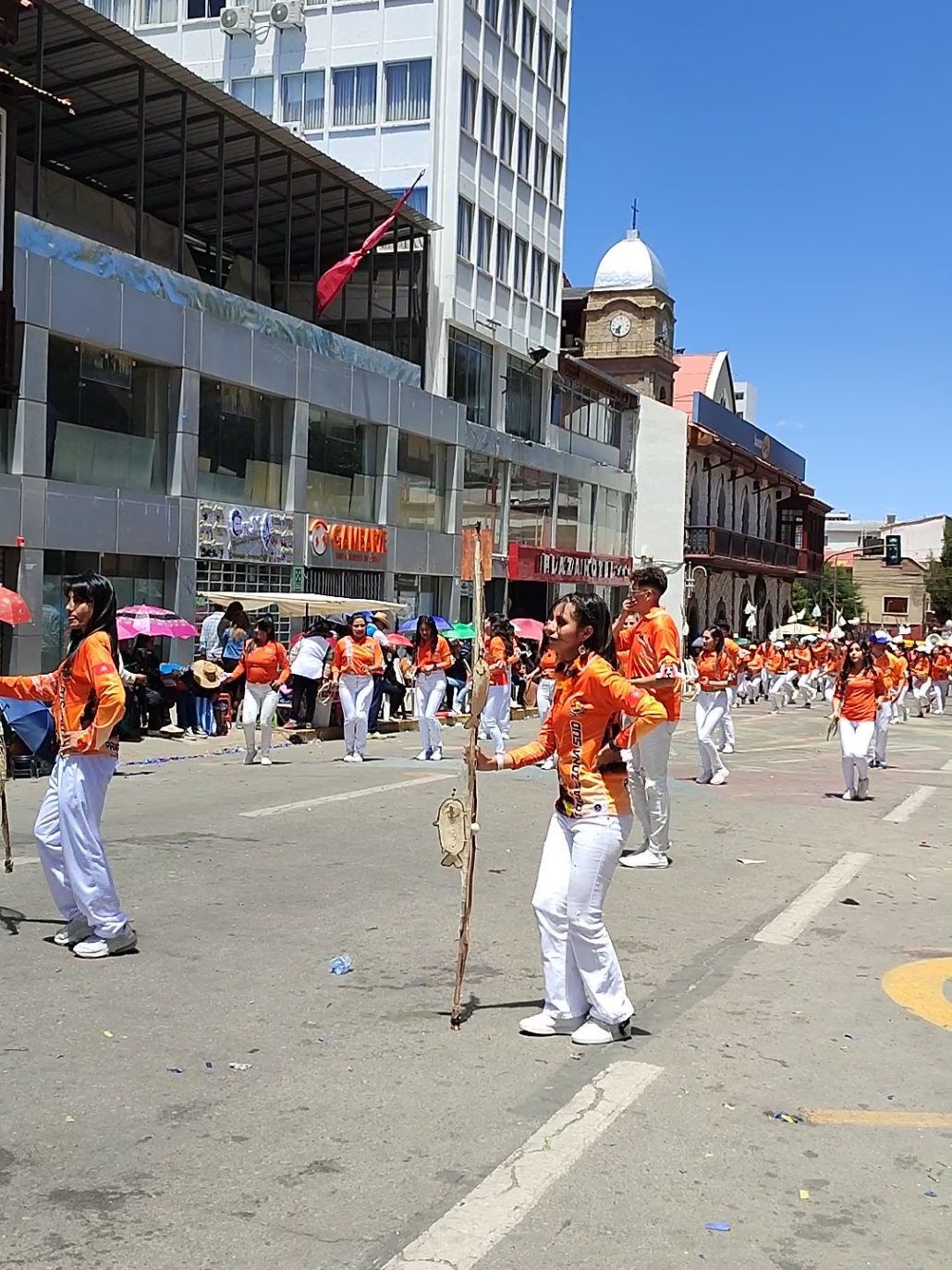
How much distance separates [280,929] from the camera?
299 inches

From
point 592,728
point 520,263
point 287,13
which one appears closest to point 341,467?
point 520,263

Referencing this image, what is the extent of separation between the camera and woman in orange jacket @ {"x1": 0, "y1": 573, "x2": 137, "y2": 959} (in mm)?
6742

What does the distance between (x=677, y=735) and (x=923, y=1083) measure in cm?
1836

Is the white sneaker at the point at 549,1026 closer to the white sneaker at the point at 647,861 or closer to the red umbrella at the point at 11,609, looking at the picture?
the white sneaker at the point at 647,861

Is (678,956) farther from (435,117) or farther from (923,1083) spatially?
(435,117)

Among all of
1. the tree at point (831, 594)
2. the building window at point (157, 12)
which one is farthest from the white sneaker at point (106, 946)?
the tree at point (831, 594)

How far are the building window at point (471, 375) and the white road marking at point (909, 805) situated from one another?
21.8m

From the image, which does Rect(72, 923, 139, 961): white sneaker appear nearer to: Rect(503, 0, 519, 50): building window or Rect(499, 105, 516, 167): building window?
Rect(499, 105, 516, 167): building window

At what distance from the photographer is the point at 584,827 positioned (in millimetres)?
5840

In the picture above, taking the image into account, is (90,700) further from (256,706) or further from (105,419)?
(105,419)

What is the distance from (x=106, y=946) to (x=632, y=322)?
53016 mm

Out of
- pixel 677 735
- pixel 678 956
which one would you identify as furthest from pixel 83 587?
pixel 677 735

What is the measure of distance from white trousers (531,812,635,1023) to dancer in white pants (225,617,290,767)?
10403 millimetres

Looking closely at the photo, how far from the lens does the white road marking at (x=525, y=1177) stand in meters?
3.80
